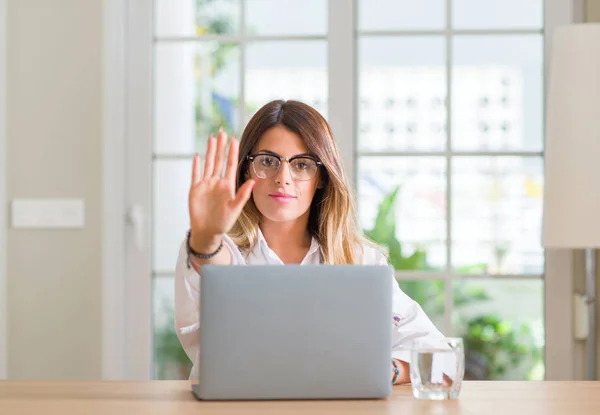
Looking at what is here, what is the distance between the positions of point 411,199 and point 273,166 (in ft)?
5.12

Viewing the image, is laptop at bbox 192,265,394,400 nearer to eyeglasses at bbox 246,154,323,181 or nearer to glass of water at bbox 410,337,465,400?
glass of water at bbox 410,337,465,400

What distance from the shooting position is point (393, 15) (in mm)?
3576

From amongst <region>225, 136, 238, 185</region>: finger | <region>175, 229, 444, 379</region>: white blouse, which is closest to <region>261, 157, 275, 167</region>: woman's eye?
Answer: <region>175, 229, 444, 379</region>: white blouse

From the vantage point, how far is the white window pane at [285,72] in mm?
3586

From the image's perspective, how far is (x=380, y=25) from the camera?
3.58 metres

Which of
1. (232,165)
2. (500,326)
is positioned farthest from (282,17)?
(232,165)

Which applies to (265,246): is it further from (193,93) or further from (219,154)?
(193,93)

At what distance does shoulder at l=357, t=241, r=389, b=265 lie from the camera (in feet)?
7.31

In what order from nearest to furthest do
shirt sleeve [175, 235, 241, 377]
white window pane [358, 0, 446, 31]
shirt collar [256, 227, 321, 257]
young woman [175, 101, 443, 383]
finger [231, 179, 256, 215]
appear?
1. finger [231, 179, 256, 215]
2. shirt sleeve [175, 235, 241, 377]
3. young woman [175, 101, 443, 383]
4. shirt collar [256, 227, 321, 257]
5. white window pane [358, 0, 446, 31]

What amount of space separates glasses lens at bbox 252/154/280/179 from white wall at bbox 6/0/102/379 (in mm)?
1574

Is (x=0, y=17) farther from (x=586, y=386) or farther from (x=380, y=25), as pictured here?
(x=586, y=386)

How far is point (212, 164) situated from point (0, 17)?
2222 millimetres

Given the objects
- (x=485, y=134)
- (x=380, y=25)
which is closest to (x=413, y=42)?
(x=380, y=25)

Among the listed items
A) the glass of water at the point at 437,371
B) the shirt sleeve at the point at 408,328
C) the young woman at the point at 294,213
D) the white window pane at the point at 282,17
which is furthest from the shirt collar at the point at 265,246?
the white window pane at the point at 282,17
